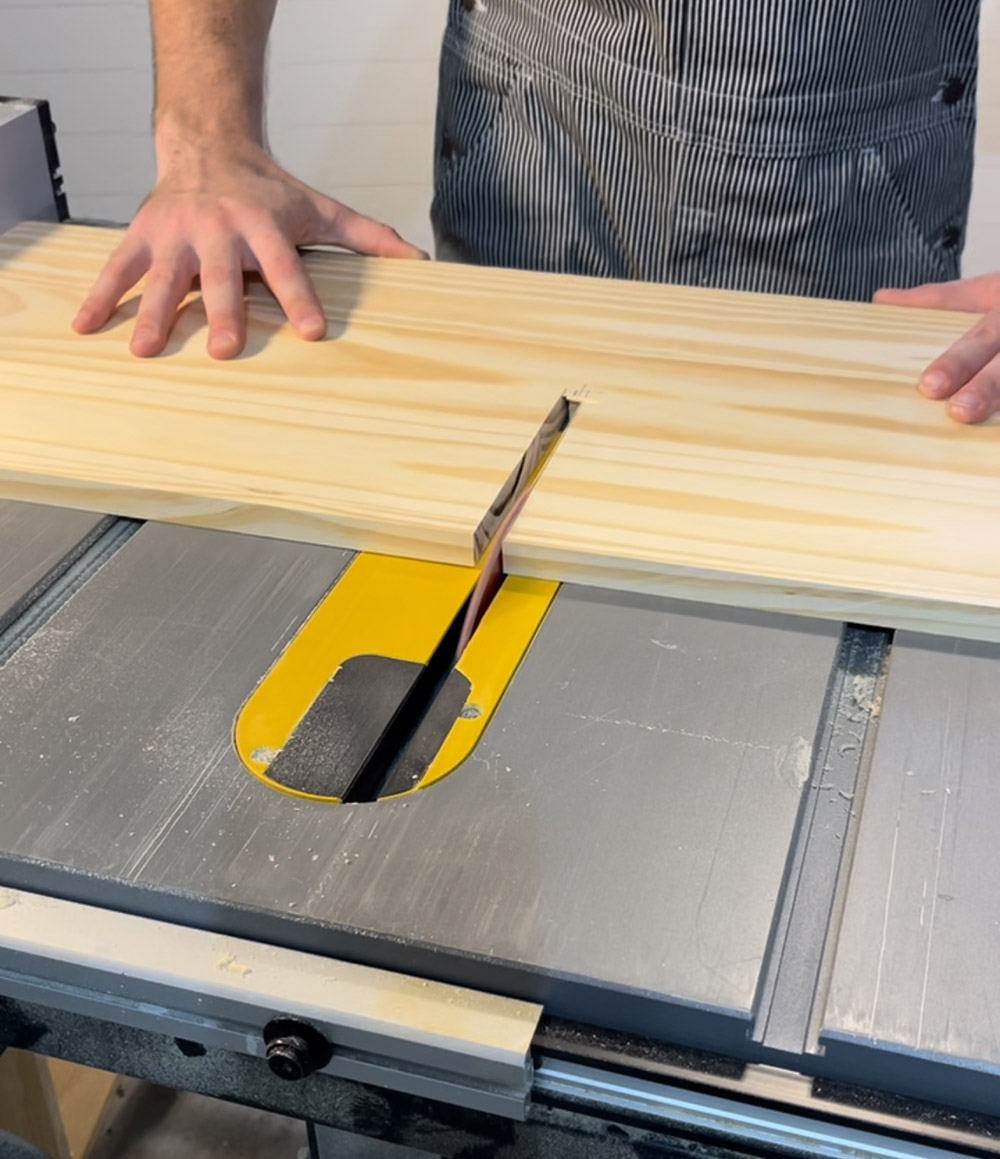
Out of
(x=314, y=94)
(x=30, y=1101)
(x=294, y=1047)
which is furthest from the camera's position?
(x=314, y=94)

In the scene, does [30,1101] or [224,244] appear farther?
[30,1101]

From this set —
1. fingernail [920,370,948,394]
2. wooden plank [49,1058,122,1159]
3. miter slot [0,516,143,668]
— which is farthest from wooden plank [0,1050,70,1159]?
fingernail [920,370,948,394]

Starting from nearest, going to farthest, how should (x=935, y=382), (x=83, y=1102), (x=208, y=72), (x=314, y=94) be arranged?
(x=935, y=382) < (x=208, y=72) < (x=83, y=1102) < (x=314, y=94)

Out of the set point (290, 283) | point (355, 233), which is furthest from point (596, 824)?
point (355, 233)

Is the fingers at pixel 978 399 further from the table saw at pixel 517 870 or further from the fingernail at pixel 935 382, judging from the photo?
the table saw at pixel 517 870

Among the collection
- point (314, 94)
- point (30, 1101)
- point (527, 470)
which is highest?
point (527, 470)

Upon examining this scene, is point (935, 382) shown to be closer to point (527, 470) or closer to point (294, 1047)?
point (527, 470)

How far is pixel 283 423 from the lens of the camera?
3.24ft

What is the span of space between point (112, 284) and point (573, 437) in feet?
1.61

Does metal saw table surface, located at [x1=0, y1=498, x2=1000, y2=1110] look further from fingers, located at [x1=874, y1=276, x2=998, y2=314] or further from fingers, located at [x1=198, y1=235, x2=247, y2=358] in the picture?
fingers, located at [x1=874, y1=276, x2=998, y2=314]

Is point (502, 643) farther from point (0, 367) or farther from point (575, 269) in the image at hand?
point (575, 269)

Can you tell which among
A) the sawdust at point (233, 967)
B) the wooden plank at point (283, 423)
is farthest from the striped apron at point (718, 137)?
the sawdust at point (233, 967)

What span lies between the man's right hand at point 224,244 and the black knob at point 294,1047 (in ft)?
2.09

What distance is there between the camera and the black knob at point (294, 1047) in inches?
24.9
